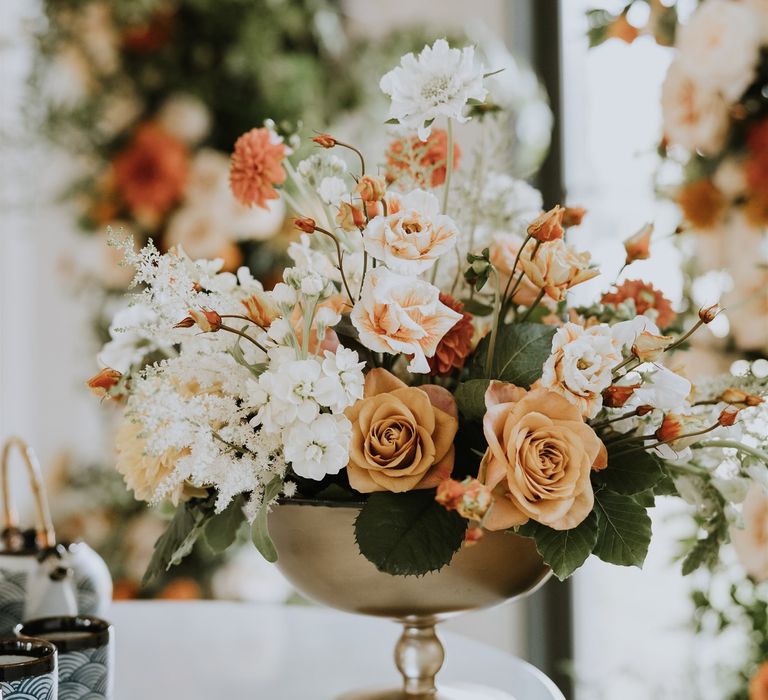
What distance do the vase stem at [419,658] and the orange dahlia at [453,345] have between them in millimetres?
266

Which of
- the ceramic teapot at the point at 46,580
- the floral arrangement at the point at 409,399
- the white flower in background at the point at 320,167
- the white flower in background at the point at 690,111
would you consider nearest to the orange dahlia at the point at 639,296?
the floral arrangement at the point at 409,399

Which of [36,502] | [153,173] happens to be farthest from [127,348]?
[153,173]

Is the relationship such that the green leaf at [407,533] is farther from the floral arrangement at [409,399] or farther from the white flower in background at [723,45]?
the white flower in background at [723,45]

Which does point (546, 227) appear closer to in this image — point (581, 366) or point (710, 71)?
point (581, 366)

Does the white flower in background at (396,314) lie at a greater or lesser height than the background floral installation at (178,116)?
lesser

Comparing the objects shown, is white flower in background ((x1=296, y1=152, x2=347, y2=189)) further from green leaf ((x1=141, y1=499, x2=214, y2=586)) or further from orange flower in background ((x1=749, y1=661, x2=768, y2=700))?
orange flower in background ((x1=749, y1=661, x2=768, y2=700))

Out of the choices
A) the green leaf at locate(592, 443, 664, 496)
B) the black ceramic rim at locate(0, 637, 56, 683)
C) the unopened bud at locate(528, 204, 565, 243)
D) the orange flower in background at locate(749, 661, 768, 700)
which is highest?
the unopened bud at locate(528, 204, 565, 243)

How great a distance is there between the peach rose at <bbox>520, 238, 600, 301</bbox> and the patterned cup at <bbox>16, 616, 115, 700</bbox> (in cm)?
47

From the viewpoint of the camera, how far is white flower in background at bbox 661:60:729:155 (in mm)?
1326

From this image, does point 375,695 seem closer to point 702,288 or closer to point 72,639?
point 72,639

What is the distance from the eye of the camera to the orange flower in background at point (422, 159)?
0.88m

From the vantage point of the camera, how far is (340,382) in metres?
0.71

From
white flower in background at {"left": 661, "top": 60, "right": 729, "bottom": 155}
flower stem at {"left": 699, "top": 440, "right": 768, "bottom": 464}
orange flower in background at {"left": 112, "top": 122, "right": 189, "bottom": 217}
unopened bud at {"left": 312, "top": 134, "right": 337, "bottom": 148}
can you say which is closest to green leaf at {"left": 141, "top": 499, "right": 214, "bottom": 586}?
unopened bud at {"left": 312, "top": 134, "right": 337, "bottom": 148}

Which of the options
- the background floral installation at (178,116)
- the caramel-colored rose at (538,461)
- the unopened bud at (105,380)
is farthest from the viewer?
the background floral installation at (178,116)
